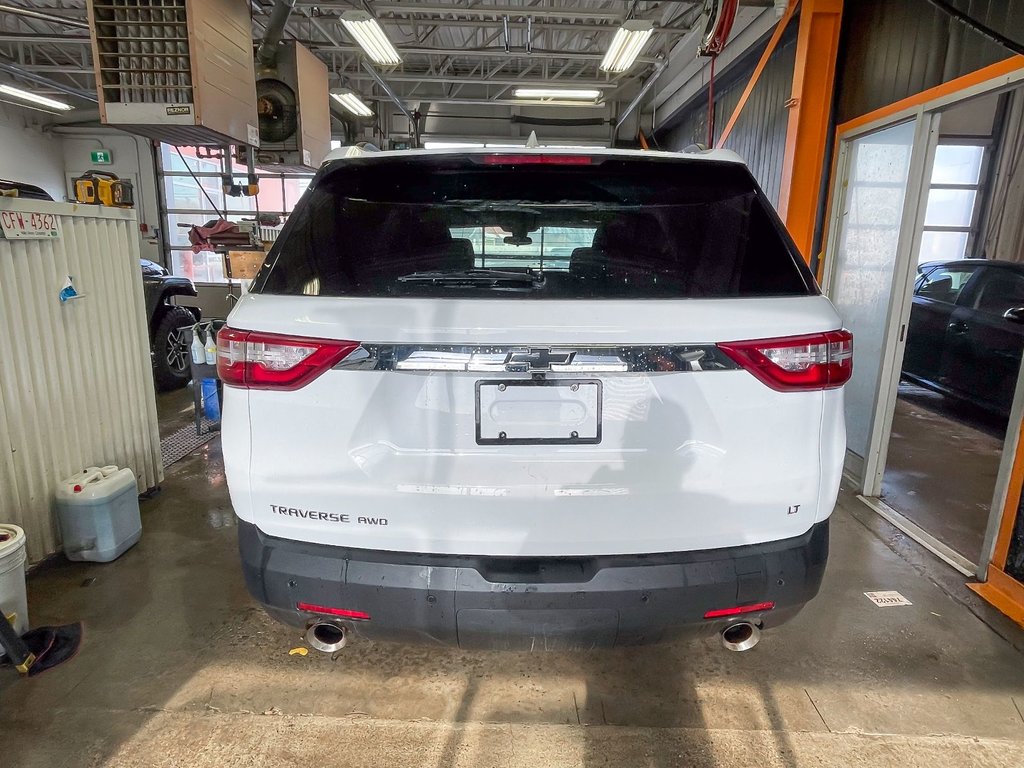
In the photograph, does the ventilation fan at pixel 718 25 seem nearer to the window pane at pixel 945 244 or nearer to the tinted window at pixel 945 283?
the tinted window at pixel 945 283

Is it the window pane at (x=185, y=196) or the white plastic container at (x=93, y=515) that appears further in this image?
the window pane at (x=185, y=196)

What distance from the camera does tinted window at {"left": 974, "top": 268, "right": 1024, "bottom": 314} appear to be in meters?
4.81

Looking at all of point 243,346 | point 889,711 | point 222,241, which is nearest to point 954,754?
point 889,711

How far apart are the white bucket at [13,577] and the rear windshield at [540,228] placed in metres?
1.57

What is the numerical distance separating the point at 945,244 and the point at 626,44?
6.44 m

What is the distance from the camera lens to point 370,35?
6230 mm

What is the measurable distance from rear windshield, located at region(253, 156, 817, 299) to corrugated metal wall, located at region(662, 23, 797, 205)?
11.6 feet

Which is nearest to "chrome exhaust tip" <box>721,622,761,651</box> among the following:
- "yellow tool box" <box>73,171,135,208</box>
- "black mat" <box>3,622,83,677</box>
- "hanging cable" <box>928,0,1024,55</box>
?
"black mat" <box>3,622,83,677</box>

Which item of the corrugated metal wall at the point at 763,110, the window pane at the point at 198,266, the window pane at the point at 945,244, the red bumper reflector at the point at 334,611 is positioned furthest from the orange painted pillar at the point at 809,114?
the window pane at the point at 198,266

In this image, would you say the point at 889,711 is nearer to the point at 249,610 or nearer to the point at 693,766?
the point at 693,766

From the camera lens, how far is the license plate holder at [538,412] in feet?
4.37

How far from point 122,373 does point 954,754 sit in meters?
3.88

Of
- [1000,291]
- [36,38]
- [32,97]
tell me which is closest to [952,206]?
[1000,291]

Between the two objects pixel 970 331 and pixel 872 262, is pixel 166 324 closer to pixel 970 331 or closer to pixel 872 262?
pixel 872 262
